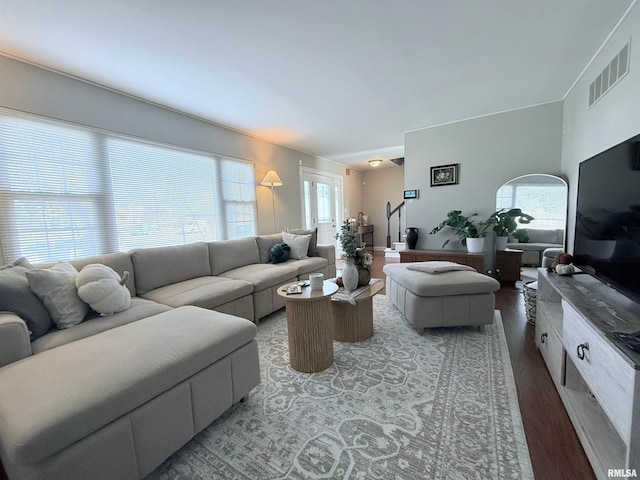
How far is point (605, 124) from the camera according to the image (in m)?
2.23

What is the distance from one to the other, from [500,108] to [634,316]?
10.9ft

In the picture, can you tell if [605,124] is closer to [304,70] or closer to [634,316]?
[634,316]

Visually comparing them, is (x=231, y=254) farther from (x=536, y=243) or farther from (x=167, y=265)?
(x=536, y=243)

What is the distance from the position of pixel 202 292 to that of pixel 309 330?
110 cm

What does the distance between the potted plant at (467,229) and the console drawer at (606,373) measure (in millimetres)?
2653

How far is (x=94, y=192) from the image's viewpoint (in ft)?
8.51

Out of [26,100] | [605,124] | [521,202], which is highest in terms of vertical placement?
[26,100]

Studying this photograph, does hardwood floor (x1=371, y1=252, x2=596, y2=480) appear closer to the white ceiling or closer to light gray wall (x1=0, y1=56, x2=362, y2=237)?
the white ceiling

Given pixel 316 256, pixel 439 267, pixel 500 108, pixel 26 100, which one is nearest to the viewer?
pixel 26 100

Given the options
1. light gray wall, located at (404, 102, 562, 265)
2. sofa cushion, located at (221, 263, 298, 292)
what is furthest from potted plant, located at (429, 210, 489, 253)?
sofa cushion, located at (221, 263, 298, 292)

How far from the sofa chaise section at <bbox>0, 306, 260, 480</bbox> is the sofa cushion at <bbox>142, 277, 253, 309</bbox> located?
60 cm

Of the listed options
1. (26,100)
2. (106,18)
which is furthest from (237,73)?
(26,100)

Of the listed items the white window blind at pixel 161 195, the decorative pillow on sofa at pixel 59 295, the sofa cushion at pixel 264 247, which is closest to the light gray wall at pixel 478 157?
the sofa cushion at pixel 264 247

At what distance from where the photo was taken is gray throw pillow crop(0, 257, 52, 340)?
1497 millimetres
